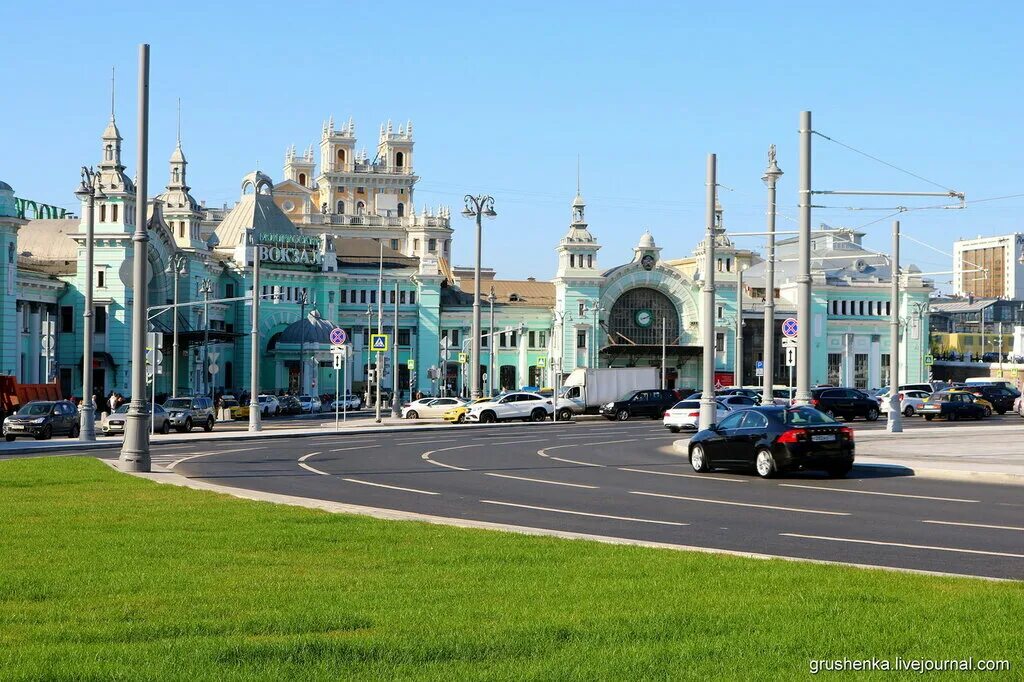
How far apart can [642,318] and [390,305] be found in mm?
22634

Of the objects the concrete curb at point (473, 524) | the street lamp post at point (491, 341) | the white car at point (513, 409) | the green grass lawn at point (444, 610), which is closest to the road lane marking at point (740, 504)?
the concrete curb at point (473, 524)

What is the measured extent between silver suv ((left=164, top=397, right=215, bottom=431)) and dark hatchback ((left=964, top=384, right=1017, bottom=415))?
136 feet

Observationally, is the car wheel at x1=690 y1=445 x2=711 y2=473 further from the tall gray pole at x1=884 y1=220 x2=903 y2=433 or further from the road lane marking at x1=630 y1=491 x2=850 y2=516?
the tall gray pole at x1=884 y1=220 x2=903 y2=433

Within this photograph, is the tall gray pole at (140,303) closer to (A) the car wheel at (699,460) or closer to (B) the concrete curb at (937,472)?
(A) the car wheel at (699,460)

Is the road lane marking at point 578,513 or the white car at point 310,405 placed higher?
the road lane marking at point 578,513

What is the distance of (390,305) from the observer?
124 meters

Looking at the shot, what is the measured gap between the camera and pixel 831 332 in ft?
440

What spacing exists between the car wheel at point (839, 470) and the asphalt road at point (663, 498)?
1.38 feet

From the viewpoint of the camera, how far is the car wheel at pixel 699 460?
2891 centimetres

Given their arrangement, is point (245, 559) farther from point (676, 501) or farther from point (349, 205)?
point (349, 205)

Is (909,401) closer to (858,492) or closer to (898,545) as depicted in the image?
Result: (858,492)

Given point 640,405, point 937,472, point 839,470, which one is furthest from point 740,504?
point 640,405

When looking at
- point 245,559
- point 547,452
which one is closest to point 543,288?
point 547,452

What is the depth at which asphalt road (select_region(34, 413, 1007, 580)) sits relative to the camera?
15297 millimetres
